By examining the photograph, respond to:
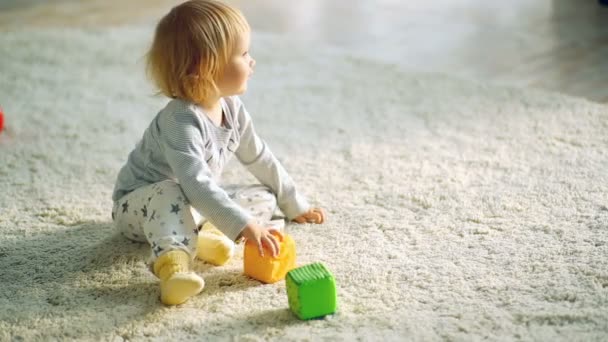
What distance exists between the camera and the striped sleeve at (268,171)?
1.42m

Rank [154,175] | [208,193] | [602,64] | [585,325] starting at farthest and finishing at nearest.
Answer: [602,64], [154,175], [208,193], [585,325]

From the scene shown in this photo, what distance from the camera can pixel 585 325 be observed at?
109 cm

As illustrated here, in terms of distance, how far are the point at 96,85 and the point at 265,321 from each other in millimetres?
1211

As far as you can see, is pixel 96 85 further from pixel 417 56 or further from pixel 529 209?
pixel 529 209

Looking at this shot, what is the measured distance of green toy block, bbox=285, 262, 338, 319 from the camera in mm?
1107

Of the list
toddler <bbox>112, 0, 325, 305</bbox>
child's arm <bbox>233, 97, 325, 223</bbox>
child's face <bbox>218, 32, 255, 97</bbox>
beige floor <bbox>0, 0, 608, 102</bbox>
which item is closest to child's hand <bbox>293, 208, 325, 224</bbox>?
child's arm <bbox>233, 97, 325, 223</bbox>

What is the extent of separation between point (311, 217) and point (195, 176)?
0.28 metres

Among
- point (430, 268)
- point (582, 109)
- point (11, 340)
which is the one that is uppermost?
point (582, 109)

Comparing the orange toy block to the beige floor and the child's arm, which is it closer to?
the child's arm

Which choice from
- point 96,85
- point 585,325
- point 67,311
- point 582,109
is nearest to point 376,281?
point 585,325

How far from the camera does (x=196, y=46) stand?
4.05 ft

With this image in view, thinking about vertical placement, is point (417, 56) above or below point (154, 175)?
above

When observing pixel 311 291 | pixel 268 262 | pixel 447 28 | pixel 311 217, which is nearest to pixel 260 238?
pixel 268 262

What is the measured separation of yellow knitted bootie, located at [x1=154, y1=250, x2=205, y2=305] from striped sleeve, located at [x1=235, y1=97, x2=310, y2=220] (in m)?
0.26
